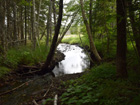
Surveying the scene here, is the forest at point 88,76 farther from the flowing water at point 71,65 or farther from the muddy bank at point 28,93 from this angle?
the flowing water at point 71,65

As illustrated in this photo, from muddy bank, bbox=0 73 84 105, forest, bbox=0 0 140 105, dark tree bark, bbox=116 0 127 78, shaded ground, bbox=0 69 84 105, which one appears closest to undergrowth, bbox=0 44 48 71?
forest, bbox=0 0 140 105

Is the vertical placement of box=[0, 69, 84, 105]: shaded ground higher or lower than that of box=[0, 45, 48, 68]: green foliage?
lower

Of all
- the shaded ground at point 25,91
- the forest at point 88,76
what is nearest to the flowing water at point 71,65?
the forest at point 88,76

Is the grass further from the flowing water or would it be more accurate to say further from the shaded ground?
the flowing water

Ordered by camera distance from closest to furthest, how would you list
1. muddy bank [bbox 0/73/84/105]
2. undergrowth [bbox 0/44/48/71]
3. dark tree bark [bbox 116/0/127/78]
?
1. dark tree bark [bbox 116/0/127/78]
2. muddy bank [bbox 0/73/84/105]
3. undergrowth [bbox 0/44/48/71]

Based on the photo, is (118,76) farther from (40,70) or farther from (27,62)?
(27,62)

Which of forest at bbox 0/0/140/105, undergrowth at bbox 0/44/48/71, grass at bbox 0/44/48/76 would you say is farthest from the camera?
undergrowth at bbox 0/44/48/71

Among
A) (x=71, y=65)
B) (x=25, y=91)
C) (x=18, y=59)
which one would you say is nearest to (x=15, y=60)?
(x=18, y=59)

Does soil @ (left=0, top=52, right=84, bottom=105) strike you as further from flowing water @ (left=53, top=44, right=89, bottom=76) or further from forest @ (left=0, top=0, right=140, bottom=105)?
flowing water @ (left=53, top=44, right=89, bottom=76)

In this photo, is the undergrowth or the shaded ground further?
the undergrowth

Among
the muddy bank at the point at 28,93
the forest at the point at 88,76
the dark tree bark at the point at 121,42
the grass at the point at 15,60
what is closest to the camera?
the forest at the point at 88,76

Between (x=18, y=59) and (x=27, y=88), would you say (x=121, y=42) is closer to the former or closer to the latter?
(x=27, y=88)

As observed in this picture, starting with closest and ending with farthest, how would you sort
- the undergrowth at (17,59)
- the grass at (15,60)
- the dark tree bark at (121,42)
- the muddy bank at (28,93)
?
the dark tree bark at (121,42) < the muddy bank at (28,93) < the grass at (15,60) < the undergrowth at (17,59)

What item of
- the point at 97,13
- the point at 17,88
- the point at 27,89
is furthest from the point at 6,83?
the point at 97,13
